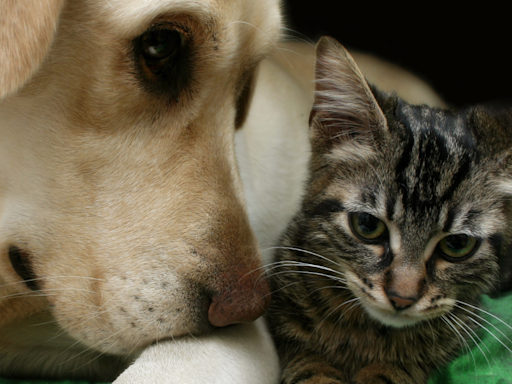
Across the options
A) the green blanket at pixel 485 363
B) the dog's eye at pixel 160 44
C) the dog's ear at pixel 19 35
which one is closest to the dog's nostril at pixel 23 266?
the green blanket at pixel 485 363

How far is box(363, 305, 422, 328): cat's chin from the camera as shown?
1598 millimetres

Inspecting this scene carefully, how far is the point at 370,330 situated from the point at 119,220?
85 cm

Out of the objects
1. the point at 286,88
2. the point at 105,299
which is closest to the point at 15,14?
the point at 105,299

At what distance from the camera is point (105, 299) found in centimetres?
147

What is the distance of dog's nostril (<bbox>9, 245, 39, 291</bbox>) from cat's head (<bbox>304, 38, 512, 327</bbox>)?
856 millimetres

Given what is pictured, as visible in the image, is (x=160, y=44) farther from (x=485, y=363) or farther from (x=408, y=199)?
(x=485, y=363)

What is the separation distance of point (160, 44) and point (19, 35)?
0.33 m

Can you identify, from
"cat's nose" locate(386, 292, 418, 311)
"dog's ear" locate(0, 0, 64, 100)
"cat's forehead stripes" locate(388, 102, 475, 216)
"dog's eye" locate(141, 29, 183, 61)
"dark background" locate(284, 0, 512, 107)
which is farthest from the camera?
"dark background" locate(284, 0, 512, 107)

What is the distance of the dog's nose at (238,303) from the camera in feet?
4.86

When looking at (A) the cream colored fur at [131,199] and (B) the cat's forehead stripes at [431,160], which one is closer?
(A) the cream colored fur at [131,199]

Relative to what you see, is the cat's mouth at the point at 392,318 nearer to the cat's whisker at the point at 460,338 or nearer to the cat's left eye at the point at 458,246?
the cat's whisker at the point at 460,338

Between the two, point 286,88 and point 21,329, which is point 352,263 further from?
point 286,88

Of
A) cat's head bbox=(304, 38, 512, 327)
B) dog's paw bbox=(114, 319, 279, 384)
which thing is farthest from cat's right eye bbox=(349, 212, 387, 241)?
dog's paw bbox=(114, 319, 279, 384)

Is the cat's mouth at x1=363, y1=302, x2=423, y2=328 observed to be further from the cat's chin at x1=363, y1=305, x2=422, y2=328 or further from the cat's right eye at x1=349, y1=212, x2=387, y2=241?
the cat's right eye at x1=349, y1=212, x2=387, y2=241
